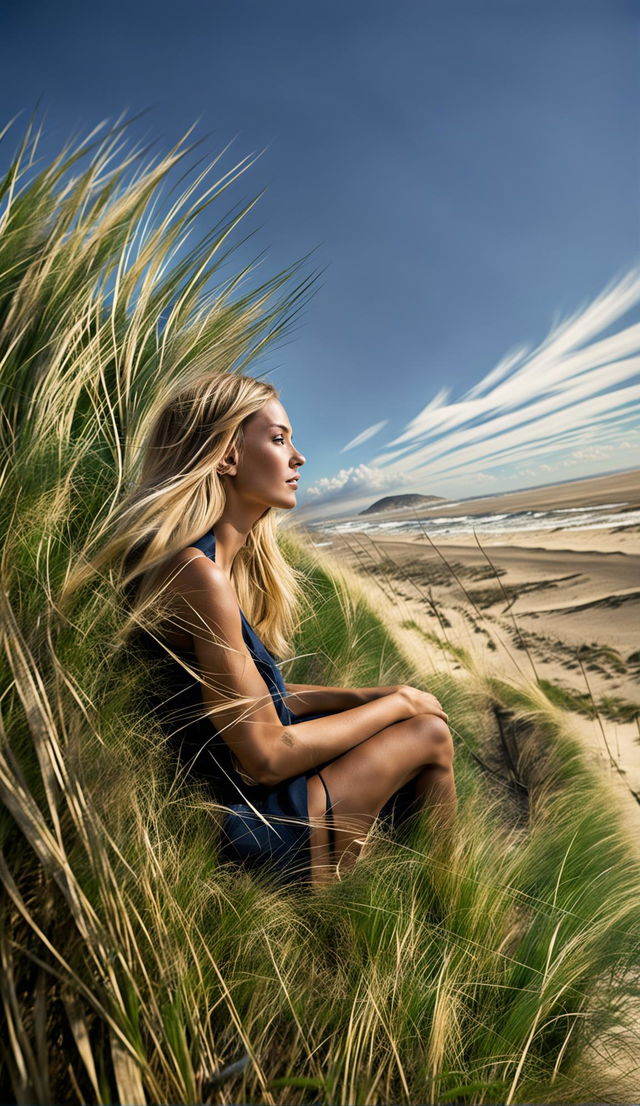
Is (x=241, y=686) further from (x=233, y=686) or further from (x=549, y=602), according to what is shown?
(x=549, y=602)

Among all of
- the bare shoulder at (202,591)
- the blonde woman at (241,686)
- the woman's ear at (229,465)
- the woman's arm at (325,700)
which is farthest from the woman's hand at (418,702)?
the woman's ear at (229,465)

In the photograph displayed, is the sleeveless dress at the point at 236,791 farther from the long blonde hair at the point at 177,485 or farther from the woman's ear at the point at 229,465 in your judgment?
the woman's ear at the point at 229,465

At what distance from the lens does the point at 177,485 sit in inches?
56.9

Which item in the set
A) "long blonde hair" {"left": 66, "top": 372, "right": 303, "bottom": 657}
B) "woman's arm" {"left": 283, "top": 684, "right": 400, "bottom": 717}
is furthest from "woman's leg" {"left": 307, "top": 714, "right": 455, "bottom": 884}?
"long blonde hair" {"left": 66, "top": 372, "right": 303, "bottom": 657}

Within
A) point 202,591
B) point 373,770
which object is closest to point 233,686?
point 202,591

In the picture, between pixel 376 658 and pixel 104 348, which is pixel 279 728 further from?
pixel 376 658

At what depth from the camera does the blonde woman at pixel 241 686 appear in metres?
1.33

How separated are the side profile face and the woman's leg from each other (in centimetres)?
52

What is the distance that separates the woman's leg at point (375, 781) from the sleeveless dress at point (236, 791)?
0.02 meters

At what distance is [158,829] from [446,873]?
59 cm

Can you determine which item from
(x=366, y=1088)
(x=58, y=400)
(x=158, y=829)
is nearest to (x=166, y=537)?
(x=58, y=400)

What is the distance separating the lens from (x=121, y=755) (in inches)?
45.9

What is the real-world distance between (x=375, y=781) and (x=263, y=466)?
668 mm

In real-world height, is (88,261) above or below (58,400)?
above
